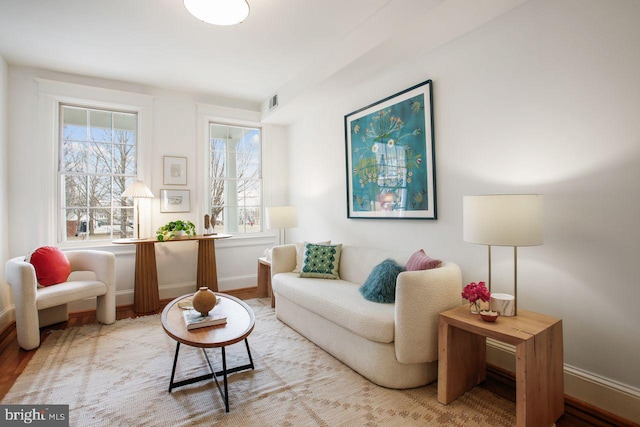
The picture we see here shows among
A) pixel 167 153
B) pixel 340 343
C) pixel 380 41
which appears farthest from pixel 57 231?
pixel 380 41

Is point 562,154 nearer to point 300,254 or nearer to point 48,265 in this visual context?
point 300,254

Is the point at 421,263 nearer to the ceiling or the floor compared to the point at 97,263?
nearer to the ceiling

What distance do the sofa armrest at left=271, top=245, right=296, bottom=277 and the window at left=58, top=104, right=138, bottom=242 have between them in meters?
2.04

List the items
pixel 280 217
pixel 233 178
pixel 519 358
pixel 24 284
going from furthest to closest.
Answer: pixel 233 178 < pixel 280 217 < pixel 24 284 < pixel 519 358

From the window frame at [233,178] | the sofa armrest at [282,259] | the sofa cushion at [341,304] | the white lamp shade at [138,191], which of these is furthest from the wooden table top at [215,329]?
the window frame at [233,178]

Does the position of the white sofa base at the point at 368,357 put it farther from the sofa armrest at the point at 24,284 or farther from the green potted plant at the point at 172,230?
the sofa armrest at the point at 24,284

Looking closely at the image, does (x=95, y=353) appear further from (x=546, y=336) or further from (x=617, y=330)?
(x=617, y=330)

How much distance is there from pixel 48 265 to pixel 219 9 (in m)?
2.83

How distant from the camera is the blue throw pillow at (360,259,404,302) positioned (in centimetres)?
236

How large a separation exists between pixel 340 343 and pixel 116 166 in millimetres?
3571

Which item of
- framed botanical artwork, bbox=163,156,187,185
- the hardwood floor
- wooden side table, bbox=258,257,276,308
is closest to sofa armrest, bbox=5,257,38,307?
the hardwood floor

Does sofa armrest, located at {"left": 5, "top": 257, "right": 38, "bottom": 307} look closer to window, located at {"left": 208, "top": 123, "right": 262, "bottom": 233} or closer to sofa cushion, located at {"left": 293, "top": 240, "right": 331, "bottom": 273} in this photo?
window, located at {"left": 208, "top": 123, "right": 262, "bottom": 233}

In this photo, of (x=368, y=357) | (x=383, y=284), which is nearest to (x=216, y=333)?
(x=368, y=357)

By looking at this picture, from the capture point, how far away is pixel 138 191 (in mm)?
3705
